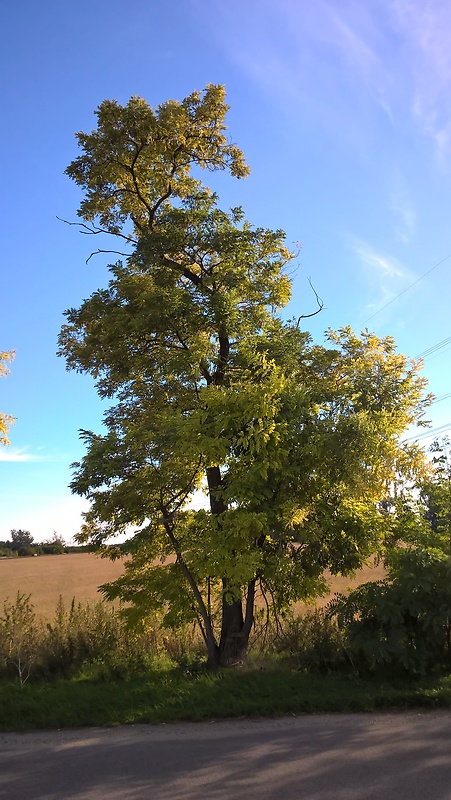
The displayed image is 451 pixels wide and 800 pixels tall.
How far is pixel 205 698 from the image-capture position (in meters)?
7.76

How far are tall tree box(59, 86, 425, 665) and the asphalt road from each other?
8.75ft

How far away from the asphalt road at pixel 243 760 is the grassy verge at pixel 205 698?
11.5 inches

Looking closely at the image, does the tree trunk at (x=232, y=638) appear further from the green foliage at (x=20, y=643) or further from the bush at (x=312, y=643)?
the green foliage at (x=20, y=643)

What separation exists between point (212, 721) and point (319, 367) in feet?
22.9

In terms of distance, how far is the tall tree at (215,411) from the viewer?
9.17 m

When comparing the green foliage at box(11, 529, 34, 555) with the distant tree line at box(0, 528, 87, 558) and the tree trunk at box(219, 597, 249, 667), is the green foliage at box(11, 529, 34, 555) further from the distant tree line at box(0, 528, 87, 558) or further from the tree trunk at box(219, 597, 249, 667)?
the tree trunk at box(219, 597, 249, 667)

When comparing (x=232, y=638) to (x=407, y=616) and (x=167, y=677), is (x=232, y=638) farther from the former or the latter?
(x=407, y=616)

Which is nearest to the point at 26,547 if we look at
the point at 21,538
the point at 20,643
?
the point at 21,538

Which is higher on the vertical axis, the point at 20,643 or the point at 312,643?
the point at 20,643

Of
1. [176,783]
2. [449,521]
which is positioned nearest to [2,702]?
[176,783]

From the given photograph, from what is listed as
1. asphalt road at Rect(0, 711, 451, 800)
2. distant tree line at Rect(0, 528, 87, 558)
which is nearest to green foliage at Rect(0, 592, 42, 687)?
asphalt road at Rect(0, 711, 451, 800)

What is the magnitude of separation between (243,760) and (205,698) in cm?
219

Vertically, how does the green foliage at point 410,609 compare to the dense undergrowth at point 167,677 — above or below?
above

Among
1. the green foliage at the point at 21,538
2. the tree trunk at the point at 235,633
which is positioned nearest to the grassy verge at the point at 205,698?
the tree trunk at the point at 235,633
